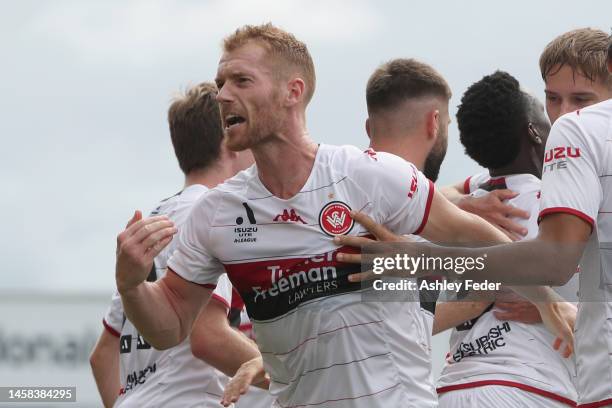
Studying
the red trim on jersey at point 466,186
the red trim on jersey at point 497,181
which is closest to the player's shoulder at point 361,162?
→ the red trim on jersey at point 497,181

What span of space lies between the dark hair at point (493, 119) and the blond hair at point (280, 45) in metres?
1.25

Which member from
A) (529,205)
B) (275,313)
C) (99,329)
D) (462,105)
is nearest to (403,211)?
(275,313)

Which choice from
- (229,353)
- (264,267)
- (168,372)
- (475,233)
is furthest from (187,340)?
(475,233)

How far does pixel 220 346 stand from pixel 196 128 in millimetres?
1514

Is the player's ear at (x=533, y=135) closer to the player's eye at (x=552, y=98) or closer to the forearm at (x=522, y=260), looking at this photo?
the player's eye at (x=552, y=98)

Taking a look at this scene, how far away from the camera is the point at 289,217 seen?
5.76 m

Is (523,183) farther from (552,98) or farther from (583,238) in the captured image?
(583,238)

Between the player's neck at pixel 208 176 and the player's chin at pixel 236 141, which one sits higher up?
the player's chin at pixel 236 141

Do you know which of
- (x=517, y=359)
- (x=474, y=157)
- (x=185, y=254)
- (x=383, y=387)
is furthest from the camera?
(x=474, y=157)

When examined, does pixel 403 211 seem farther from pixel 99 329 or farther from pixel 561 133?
pixel 99 329

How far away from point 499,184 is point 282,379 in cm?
185

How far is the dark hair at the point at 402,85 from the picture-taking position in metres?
7.04

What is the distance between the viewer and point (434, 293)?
20.8 feet

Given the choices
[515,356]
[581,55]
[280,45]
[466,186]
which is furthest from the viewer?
[466,186]
